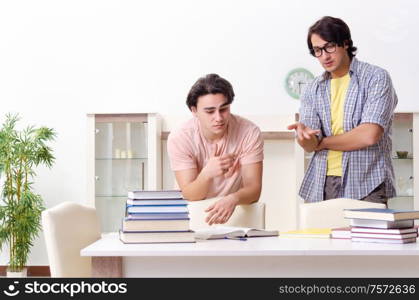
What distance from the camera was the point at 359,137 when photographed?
3631mm

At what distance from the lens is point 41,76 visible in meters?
6.74

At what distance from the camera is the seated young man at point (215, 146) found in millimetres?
3615

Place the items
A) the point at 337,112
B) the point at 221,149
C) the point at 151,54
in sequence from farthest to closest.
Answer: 1. the point at 151,54
2. the point at 337,112
3. the point at 221,149

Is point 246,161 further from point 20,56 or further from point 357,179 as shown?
point 20,56

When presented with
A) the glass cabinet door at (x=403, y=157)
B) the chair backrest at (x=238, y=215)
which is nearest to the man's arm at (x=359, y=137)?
the chair backrest at (x=238, y=215)

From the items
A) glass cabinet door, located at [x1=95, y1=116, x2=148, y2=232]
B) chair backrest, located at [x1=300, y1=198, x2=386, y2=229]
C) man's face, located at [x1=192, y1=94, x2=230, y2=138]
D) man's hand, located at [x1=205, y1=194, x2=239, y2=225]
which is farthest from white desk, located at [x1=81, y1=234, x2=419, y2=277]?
glass cabinet door, located at [x1=95, y1=116, x2=148, y2=232]

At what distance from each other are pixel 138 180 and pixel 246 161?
2781 millimetres

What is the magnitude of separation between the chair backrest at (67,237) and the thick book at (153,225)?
0.77 ft

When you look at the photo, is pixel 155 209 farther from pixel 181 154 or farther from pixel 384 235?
pixel 181 154

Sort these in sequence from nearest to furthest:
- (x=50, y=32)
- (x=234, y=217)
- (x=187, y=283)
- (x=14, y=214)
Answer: (x=187, y=283)
(x=234, y=217)
(x=14, y=214)
(x=50, y=32)

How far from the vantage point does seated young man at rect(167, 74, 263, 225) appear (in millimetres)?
3615

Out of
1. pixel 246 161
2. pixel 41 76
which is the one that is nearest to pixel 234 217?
pixel 246 161

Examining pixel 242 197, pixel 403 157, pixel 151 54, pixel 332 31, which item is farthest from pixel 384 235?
pixel 151 54

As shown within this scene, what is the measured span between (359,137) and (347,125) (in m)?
0.14
